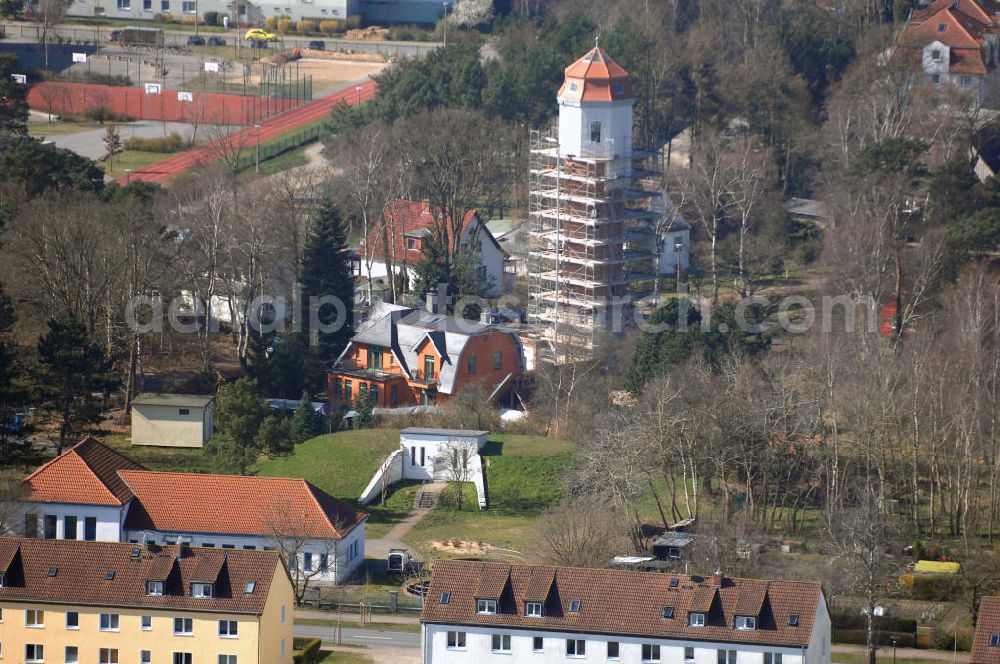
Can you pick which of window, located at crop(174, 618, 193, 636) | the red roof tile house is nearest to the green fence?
the red roof tile house

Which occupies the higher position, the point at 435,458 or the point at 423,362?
the point at 423,362

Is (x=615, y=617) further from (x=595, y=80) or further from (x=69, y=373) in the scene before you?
(x=595, y=80)

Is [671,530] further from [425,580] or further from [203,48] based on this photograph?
[203,48]

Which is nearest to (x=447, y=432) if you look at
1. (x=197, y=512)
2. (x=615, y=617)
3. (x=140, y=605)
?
(x=197, y=512)

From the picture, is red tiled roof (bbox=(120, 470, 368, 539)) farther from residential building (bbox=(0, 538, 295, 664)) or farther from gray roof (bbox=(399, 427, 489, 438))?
residential building (bbox=(0, 538, 295, 664))

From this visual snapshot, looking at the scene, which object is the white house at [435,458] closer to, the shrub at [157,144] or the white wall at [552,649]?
the white wall at [552,649]

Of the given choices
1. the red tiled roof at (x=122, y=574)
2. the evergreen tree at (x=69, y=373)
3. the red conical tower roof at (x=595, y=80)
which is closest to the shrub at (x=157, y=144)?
the red conical tower roof at (x=595, y=80)
